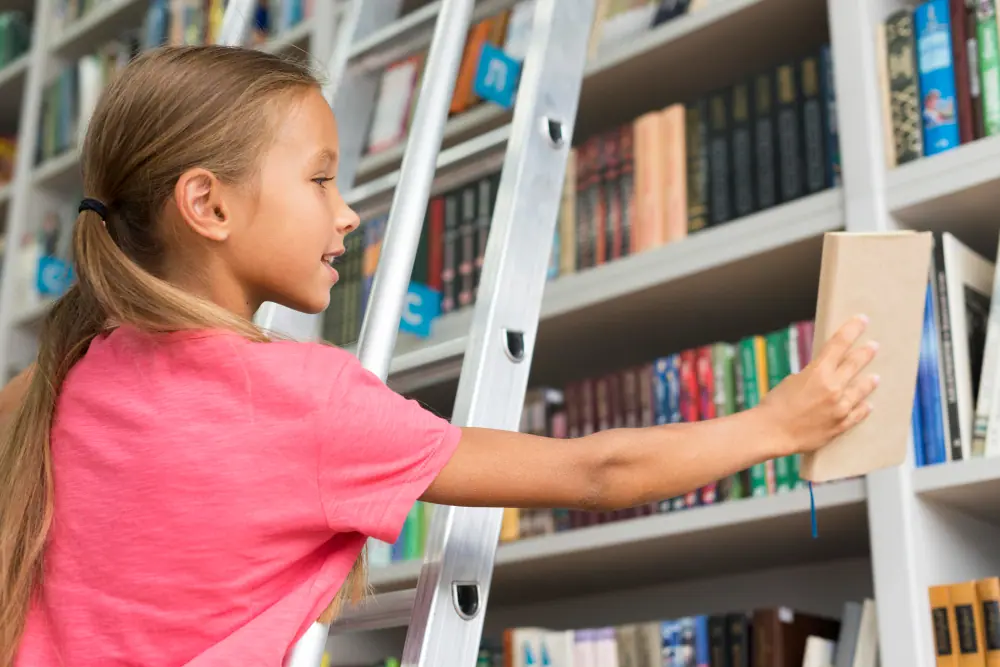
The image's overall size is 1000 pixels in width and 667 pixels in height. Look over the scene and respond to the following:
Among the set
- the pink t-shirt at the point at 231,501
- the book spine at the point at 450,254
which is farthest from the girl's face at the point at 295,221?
the book spine at the point at 450,254

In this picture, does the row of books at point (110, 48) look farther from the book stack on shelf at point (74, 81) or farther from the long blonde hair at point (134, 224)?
the long blonde hair at point (134, 224)

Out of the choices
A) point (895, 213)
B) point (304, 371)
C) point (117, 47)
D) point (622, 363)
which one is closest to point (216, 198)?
point (304, 371)

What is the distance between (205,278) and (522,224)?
1.19 ft

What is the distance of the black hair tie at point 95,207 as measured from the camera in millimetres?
1019

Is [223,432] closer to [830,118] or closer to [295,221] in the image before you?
[295,221]

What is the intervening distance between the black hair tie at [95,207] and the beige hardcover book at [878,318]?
0.59 meters

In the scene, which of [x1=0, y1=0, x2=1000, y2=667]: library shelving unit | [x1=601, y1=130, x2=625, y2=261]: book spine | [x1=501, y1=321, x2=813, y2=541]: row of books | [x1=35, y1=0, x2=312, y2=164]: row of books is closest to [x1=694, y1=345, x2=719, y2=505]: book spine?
[x1=501, y1=321, x2=813, y2=541]: row of books

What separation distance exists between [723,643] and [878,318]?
68cm

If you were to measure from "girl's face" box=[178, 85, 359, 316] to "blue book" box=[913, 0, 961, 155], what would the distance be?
2.61 feet

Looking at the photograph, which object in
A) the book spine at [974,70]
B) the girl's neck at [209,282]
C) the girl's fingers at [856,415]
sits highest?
the book spine at [974,70]

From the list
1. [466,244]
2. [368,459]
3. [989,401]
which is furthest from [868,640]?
[466,244]

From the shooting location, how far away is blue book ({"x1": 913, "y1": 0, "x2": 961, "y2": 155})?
1.47m

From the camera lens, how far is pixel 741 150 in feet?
5.53

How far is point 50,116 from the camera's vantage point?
2.97 meters
